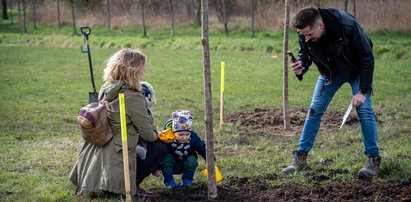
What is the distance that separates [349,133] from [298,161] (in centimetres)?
231

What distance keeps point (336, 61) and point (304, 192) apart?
1.43 m

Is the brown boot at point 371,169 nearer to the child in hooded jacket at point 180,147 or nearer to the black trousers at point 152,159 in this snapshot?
the child in hooded jacket at point 180,147

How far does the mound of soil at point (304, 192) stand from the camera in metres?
4.87

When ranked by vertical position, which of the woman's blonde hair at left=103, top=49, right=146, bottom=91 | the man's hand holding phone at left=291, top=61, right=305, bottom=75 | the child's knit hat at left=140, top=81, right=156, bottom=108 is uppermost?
the woman's blonde hair at left=103, top=49, right=146, bottom=91

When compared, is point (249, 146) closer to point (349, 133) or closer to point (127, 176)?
point (349, 133)

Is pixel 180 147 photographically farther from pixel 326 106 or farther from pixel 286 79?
pixel 286 79

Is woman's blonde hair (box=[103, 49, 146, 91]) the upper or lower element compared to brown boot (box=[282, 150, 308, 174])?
upper

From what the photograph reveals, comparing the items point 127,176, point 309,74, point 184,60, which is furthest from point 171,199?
point 184,60

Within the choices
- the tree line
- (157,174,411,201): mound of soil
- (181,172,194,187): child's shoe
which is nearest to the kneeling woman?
(157,174,411,201): mound of soil

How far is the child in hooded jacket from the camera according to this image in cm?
517

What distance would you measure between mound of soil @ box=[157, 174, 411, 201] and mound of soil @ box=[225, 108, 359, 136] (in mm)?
2900

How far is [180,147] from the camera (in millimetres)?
5305

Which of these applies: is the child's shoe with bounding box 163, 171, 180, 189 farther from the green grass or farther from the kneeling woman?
the kneeling woman

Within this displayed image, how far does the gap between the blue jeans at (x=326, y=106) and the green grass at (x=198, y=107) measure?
0.34 meters
